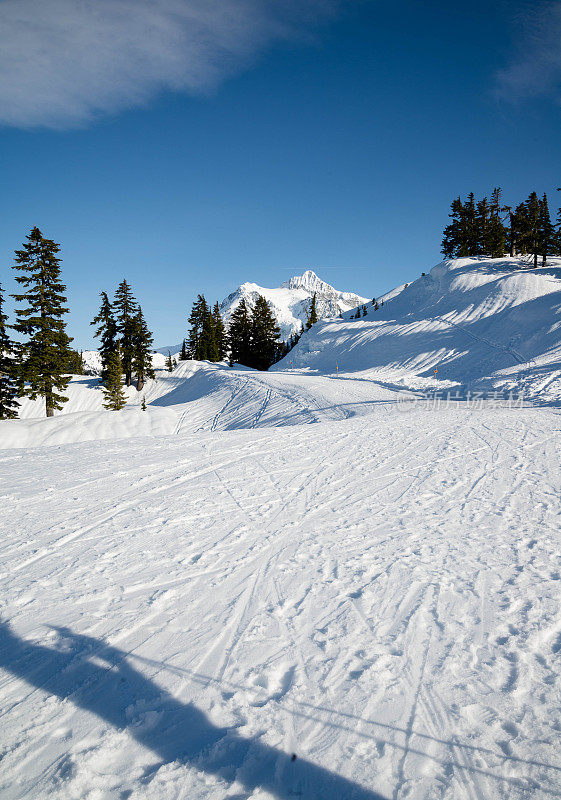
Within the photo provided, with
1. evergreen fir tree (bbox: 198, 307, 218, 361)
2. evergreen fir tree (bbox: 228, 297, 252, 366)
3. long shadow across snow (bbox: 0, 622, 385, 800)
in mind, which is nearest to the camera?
long shadow across snow (bbox: 0, 622, 385, 800)

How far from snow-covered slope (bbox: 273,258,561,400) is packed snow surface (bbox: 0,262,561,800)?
52.5 feet

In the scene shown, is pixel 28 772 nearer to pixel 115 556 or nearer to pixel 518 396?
pixel 115 556

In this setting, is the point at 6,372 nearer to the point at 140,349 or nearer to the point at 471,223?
the point at 140,349

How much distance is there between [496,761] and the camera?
7.61 feet

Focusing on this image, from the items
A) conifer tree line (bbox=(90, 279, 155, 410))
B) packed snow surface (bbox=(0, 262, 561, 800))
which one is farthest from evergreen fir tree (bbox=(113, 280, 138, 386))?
packed snow surface (bbox=(0, 262, 561, 800))

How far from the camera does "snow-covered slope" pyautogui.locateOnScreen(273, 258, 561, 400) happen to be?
82.3ft

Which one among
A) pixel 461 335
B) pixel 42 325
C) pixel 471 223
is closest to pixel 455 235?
pixel 471 223

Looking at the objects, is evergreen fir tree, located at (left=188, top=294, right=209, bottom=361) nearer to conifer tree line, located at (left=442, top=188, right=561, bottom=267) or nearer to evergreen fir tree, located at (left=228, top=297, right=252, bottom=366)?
evergreen fir tree, located at (left=228, top=297, right=252, bottom=366)

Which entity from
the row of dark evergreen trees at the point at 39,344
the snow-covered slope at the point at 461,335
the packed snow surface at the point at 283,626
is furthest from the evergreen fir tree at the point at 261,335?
the packed snow surface at the point at 283,626

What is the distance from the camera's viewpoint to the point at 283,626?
352cm

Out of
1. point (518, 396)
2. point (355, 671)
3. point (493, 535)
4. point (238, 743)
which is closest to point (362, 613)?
point (355, 671)

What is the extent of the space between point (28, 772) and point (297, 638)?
209cm

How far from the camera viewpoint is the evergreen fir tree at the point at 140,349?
1722 inches

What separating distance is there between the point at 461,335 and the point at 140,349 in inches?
1431
